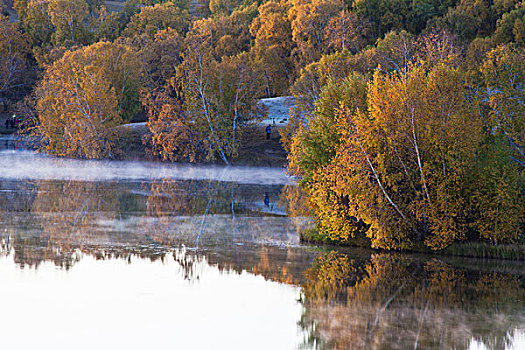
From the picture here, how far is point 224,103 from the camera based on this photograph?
57125 millimetres

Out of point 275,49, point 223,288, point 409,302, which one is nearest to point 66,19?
point 275,49

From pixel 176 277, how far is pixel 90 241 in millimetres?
5300

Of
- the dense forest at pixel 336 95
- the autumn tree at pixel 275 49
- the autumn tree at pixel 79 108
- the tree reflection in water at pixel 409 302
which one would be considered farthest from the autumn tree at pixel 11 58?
the tree reflection in water at pixel 409 302

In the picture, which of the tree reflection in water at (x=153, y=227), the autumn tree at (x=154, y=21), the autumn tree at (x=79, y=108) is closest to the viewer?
the tree reflection in water at (x=153, y=227)

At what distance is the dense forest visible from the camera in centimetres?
2000

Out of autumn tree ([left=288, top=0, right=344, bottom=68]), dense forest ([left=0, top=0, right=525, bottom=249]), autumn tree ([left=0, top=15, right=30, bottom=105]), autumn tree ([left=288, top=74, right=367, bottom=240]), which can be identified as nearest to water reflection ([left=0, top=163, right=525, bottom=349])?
autumn tree ([left=288, top=74, right=367, bottom=240])

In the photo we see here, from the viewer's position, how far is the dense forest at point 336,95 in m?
20.0

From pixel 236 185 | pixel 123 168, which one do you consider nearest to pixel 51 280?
pixel 236 185

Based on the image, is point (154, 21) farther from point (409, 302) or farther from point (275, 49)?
point (409, 302)

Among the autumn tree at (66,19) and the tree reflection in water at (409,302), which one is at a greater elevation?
→ the autumn tree at (66,19)

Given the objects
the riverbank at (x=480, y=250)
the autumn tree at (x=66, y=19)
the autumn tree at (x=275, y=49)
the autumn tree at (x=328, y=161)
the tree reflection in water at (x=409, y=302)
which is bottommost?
the tree reflection in water at (x=409, y=302)

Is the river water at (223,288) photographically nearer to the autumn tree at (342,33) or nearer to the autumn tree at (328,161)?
the autumn tree at (328,161)

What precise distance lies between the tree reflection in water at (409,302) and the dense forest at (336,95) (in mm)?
1512

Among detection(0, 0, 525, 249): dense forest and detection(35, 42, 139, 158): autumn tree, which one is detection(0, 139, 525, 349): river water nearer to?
detection(0, 0, 525, 249): dense forest
